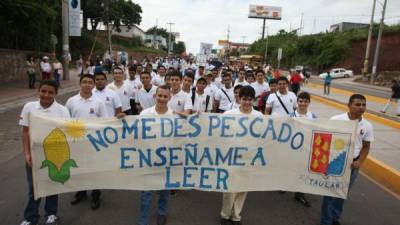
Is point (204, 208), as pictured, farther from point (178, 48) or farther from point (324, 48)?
point (178, 48)

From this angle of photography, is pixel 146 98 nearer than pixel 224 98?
Yes

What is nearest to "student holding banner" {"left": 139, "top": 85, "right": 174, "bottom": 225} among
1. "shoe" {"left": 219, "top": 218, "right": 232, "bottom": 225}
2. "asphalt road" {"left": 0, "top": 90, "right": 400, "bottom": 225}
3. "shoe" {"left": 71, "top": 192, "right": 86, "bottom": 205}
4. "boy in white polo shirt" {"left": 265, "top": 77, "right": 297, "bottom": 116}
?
"asphalt road" {"left": 0, "top": 90, "right": 400, "bottom": 225}

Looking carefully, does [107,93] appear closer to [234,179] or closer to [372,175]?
[234,179]

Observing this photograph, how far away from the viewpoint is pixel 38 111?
3.90 meters

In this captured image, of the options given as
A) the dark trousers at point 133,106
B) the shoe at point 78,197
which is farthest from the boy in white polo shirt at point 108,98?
the dark trousers at point 133,106

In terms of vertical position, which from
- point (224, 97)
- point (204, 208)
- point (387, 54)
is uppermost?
point (387, 54)

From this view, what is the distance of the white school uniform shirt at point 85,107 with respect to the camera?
4.59 m

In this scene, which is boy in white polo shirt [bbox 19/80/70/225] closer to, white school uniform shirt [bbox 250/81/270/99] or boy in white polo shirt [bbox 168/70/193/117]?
boy in white polo shirt [bbox 168/70/193/117]

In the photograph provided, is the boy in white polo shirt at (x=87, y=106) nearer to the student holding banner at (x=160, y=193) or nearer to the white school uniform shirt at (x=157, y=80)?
the student holding banner at (x=160, y=193)

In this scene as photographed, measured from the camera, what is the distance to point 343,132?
4.26 meters

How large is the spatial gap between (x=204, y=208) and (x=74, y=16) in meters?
20.3

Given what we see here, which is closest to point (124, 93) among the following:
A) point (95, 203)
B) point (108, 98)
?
point (108, 98)

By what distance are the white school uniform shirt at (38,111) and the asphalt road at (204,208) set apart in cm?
123

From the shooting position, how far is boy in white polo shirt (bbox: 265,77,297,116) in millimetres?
6074
